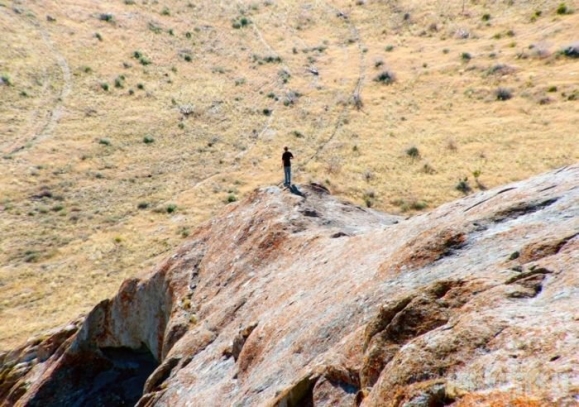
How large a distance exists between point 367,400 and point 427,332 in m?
1.18

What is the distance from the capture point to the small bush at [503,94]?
50.3 m

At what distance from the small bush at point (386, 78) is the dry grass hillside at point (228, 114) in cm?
15

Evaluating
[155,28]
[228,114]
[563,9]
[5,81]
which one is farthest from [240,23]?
[563,9]

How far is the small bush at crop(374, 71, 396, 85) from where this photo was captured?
2378 inches

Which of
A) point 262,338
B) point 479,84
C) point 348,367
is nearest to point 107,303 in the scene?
point 262,338

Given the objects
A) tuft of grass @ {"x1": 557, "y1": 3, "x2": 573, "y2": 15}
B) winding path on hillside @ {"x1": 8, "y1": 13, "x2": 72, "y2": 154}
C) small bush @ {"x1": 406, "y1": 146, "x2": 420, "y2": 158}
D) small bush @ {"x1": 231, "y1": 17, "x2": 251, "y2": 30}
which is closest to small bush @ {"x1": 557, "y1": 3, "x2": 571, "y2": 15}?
tuft of grass @ {"x1": 557, "y1": 3, "x2": 573, "y2": 15}

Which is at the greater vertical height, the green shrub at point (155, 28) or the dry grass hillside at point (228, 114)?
the green shrub at point (155, 28)

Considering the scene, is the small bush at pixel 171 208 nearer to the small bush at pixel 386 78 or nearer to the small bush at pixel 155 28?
the small bush at pixel 386 78

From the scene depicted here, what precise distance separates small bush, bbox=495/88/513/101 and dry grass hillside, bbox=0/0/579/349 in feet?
0.61

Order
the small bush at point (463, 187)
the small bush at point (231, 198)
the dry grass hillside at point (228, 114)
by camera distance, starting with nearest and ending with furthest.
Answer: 1. the small bush at point (463, 187)
2. the dry grass hillside at point (228, 114)
3. the small bush at point (231, 198)

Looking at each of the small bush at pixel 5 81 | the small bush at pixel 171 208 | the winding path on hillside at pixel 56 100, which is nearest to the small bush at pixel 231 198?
the small bush at pixel 171 208

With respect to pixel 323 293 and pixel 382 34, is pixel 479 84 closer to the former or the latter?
pixel 382 34

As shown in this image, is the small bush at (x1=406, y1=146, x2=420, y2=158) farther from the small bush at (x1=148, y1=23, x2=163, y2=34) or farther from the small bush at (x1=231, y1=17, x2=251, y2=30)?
the small bush at (x1=148, y1=23, x2=163, y2=34)

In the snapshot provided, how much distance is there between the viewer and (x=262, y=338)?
12.7 meters
